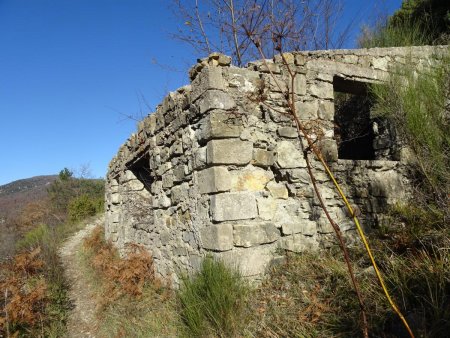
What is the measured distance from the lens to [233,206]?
3.33 metres

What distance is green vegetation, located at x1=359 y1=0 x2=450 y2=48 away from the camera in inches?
234

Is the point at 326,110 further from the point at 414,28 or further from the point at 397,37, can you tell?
the point at 414,28

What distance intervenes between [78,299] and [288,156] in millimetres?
4619

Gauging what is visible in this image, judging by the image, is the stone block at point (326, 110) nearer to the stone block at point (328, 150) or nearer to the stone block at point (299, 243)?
the stone block at point (328, 150)

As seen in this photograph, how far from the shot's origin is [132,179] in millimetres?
6848

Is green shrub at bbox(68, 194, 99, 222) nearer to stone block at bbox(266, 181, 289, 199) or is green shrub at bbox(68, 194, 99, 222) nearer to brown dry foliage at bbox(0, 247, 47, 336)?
brown dry foliage at bbox(0, 247, 47, 336)

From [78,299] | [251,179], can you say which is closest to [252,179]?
[251,179]

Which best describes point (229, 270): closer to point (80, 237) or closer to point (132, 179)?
point (132, 179)

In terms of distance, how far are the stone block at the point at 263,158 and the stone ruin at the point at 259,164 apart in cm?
1

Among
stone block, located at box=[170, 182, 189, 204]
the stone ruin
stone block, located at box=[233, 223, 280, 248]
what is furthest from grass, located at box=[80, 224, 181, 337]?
stone block, located at box=[170, 182, 189, 204]

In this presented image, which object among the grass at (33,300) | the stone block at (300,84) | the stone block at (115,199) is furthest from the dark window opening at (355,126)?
the stone block at (115,199)

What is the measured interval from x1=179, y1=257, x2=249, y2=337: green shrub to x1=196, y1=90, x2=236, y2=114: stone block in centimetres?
152

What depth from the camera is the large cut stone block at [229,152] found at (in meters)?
3.35

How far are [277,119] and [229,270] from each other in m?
1.69
